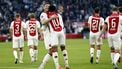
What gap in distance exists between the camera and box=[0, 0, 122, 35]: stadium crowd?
2261 inches

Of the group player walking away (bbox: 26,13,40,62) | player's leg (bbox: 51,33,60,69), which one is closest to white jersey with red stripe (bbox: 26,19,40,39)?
player walking away (bbox: 26,13,40,62)

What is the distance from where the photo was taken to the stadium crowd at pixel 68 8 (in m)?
57.4

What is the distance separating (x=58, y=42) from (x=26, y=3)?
39.6 metres

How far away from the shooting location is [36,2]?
60125mm

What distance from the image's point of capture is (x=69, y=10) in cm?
5966

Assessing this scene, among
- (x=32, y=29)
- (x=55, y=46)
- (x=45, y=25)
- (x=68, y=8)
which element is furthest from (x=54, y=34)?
(x=68, y=8)

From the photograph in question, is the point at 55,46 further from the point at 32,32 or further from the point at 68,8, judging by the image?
the point at 68,8

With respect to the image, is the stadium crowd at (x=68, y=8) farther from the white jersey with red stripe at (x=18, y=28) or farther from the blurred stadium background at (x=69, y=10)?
the white jersey with red stripe at (x=18, y=28)

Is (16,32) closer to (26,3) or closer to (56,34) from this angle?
(56,34)

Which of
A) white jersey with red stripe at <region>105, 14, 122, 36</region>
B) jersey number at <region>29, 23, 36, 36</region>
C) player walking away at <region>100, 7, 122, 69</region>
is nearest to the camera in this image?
player walking away at <region>100, 7, 122, 69</region>

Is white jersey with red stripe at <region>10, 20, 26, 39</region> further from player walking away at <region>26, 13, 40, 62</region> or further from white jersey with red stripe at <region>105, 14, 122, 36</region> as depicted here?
white jersey with red stripe at <region>105, 14, 122, 36</region>

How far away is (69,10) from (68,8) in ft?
1.14

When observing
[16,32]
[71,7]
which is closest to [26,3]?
[71,7]

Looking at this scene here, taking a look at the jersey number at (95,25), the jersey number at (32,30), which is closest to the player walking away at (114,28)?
the jersey number at (95,25)
